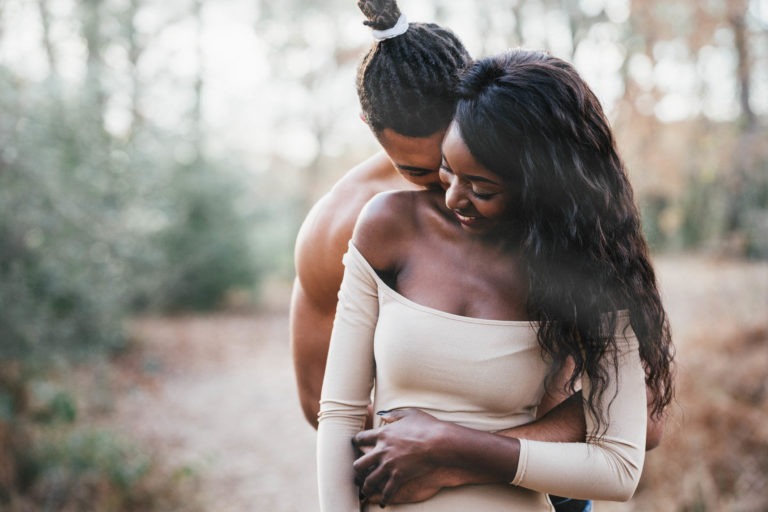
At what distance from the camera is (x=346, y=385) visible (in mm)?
1777

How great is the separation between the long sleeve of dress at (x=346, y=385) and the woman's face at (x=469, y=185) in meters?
0.29

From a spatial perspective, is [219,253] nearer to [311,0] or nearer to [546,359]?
[311,0]

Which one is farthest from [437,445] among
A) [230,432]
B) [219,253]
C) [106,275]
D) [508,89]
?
[219,253]

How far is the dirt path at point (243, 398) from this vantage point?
712 cm

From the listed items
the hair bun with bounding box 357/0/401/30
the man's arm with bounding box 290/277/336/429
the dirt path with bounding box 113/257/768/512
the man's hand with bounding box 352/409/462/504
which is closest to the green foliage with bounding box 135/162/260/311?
the dirt path with bounding box 113/257/768/512

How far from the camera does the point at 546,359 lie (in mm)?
1738

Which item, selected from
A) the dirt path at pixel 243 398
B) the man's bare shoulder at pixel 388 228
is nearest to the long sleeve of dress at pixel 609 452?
the man's bare shoulder at pixel 388 228

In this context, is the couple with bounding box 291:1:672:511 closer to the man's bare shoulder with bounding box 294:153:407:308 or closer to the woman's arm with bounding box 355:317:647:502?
the woman's arm with bounding box 355:317:647:502

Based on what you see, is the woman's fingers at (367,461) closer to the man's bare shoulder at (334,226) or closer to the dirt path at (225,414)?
the man's bare shoulder at (334,226)

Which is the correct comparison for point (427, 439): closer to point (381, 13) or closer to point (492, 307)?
point (492, 307)

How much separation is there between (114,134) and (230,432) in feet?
12.7

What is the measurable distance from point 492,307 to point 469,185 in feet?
1.01

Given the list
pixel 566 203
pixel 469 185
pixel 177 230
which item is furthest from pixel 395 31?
pixel 177 230

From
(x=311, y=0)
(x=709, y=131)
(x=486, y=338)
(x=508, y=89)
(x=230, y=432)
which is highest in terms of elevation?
(x=311, y=0)
